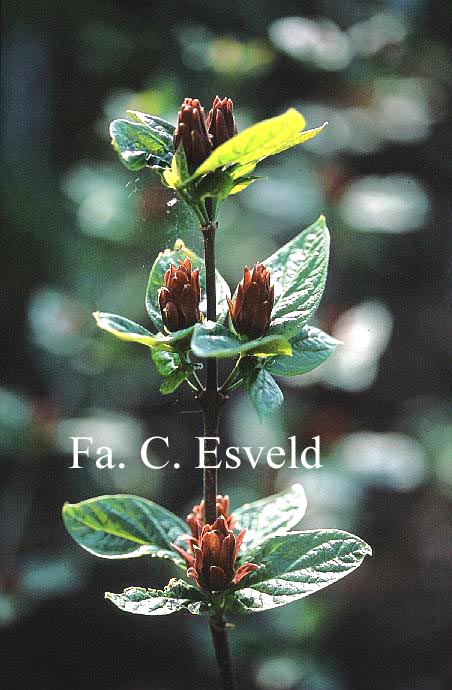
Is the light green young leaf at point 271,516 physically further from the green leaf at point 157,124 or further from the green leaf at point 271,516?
→ the green leaf at point 157,124

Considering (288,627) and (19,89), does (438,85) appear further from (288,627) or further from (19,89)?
(288,627)

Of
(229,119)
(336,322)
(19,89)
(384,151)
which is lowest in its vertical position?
(336,322)

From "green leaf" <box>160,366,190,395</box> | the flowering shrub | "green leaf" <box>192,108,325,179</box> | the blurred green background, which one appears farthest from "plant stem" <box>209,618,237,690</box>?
the blurred green background

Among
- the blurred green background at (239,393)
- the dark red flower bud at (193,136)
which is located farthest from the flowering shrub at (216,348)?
the blurred green background at (239,393)

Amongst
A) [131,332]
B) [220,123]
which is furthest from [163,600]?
[220,123]

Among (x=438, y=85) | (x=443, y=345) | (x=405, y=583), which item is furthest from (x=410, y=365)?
(x=438, y=85)

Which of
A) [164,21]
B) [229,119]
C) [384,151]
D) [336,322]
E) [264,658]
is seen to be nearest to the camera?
[229,119]

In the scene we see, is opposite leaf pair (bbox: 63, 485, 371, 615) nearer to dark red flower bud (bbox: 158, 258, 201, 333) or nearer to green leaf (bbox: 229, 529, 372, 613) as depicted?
green leaf (bbox: 229, 529, 372, 613)
